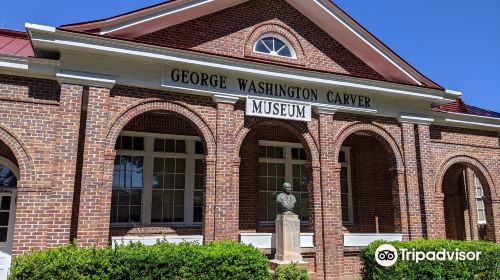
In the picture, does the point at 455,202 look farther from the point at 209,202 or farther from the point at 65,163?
the point at 65,163

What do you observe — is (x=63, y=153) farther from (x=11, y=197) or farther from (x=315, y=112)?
(x=315, y=112)

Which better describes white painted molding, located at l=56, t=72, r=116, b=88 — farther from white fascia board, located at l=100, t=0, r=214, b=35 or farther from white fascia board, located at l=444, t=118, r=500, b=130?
white fascia board, located at l=444, t=118, r=500, b=130

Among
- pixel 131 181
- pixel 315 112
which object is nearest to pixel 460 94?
pixel 315 112

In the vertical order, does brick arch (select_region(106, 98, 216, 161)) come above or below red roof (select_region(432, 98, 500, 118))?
below

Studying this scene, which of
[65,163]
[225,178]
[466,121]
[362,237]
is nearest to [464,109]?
[466,121]

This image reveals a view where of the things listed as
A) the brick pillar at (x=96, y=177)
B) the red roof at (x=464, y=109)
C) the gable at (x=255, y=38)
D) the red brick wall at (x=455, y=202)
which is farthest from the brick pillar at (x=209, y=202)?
the red brick wall at (x=455, y=202)

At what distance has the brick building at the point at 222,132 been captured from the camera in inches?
318

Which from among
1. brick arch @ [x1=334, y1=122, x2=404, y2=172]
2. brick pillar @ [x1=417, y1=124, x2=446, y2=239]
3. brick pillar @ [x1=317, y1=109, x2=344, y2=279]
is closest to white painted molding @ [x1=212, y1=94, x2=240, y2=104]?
brick pillar @ [x1=317, y1=109, x2=344, y2=279]

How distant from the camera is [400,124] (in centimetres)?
1142

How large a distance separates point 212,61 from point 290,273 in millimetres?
4815

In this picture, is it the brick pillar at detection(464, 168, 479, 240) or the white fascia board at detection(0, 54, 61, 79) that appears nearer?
the white fascia board at detection(0, 54, 61, 79)

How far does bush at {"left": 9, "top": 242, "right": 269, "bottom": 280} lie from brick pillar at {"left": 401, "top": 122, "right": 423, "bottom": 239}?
5292 millimetres

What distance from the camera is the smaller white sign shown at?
31.7 feet

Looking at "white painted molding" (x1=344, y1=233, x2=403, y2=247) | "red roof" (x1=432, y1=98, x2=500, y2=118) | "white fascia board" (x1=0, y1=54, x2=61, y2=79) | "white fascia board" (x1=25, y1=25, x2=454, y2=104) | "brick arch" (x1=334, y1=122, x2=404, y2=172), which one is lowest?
"white painted molding" (x1=344, y1=233, x2=403, y2=247)
